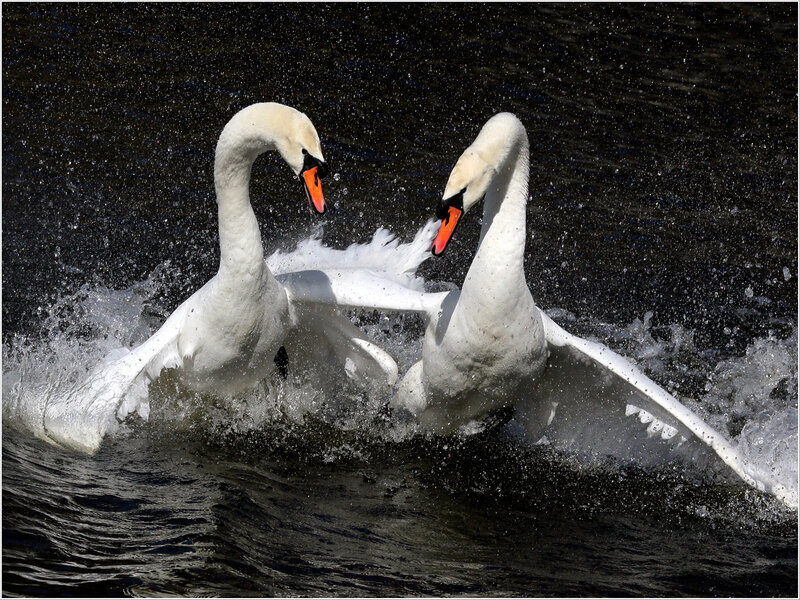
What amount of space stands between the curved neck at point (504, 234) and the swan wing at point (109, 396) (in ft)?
5.83

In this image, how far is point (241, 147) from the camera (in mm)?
5824

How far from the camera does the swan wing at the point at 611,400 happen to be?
18.8ft

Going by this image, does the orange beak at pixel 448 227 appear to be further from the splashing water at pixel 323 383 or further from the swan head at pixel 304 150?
the splashing water at pixel 323 383

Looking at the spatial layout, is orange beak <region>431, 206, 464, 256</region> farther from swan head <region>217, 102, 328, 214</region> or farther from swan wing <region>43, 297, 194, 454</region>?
Result: swan wing <region>43, 297, 194, 454</region>

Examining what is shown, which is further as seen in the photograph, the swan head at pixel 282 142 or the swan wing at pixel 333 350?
the swan wing at pixel 333 350

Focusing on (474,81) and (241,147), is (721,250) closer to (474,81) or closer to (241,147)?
(474,81)

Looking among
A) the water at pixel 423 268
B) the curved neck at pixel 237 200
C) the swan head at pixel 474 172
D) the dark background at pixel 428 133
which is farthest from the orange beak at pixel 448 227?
the dark background at pixel 428 133

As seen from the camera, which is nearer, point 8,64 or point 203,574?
point 203,574

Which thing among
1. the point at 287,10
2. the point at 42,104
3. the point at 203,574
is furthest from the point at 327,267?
the point at 287,10

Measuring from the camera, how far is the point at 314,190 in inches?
214

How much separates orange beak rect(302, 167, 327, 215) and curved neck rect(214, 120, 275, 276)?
35cm

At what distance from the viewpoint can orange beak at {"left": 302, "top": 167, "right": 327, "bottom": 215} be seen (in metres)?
5.36

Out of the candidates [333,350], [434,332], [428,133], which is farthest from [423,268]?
[434,332]

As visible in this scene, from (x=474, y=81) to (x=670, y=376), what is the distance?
229 inches
